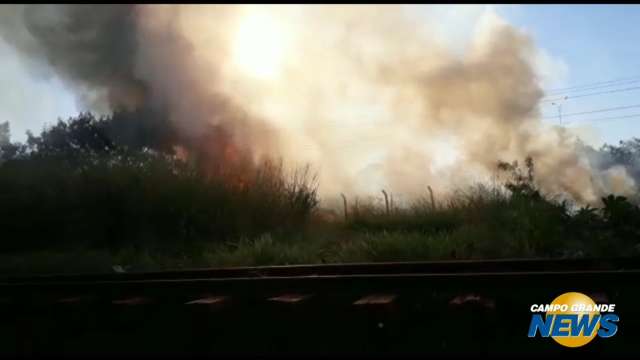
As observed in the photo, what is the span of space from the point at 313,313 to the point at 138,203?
7.32 metres

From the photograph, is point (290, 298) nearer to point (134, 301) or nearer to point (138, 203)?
point (134, 301)

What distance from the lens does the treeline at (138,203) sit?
35.5 feet

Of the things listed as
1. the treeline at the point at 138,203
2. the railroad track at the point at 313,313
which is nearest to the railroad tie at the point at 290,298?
the railroad track at the point at 313,313

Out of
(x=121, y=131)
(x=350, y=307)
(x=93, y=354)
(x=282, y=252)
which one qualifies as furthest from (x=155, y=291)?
(x=121, y=131)

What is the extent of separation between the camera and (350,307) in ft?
14.7

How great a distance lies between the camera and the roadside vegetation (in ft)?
27.0

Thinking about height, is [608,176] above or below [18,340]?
above

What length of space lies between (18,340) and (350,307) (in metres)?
3.01

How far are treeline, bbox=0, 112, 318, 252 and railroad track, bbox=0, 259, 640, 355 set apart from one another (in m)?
4.58

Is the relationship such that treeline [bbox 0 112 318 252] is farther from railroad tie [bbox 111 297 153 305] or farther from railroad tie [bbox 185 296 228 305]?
railroad tie [bbox 185 296 228 305]

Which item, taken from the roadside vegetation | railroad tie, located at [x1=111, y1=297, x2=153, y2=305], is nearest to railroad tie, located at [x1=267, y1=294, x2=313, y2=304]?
railroad tie, located at [x1=111, y1=297, x2=153, y2=305]

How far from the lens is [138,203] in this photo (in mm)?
11047

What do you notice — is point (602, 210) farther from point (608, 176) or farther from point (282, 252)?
point (608, 176)

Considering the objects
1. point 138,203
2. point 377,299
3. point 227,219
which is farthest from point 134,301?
point 138,203
